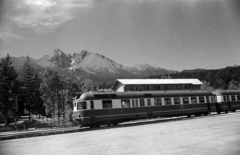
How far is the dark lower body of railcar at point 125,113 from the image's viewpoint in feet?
63.4

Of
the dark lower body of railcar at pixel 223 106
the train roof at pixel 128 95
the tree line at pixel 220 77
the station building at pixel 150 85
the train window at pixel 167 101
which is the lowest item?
the dark lower body of railcar at pixel 223 106

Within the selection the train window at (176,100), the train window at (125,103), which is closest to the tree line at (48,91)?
the train window at (125,103)

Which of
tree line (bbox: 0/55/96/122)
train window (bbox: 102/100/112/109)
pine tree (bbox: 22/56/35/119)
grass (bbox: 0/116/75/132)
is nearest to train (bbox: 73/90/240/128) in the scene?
train window (bbox: 102/100/112/109)

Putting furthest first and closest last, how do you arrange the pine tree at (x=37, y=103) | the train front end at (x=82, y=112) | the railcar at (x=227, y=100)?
the pine tree at (x=37, y=103) < the railcar at (x=227, y=100) < the train front end at (x=82, y=112)

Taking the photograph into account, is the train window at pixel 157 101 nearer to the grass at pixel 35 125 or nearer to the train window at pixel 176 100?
the train window at pixel 176 100

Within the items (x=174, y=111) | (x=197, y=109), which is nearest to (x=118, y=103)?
(x=174, y=111)

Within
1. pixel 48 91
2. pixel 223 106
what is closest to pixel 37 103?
pixel 48 91

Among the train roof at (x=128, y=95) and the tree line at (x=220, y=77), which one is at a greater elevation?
the tree line at (x=220, y=77)

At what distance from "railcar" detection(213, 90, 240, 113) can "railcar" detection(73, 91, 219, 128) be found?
1.78m

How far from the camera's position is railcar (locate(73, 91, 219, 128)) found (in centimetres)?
1956

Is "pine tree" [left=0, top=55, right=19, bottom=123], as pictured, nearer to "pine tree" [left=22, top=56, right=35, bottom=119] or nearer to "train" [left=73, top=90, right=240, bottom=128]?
"pine tree" [left=22, top=56, right=35, bottom=119]

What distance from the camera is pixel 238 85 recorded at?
9306 cm

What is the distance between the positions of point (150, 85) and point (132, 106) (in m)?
30.2

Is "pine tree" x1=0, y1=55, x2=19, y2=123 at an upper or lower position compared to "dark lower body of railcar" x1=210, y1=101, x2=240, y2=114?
upper
